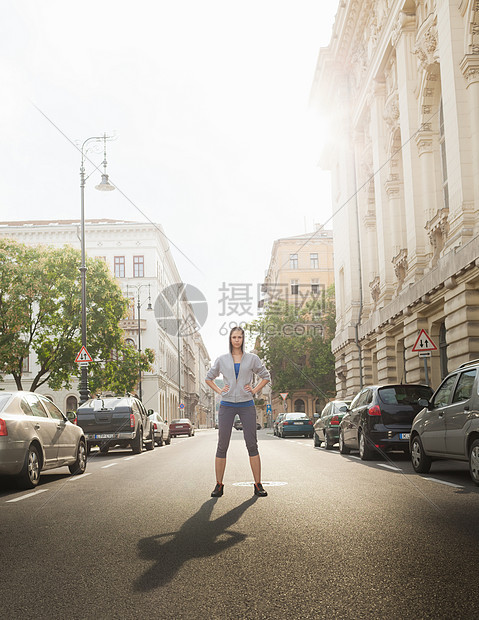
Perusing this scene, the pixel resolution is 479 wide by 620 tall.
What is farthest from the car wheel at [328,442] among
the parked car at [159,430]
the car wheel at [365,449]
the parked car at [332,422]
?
the parked car at [159,430]

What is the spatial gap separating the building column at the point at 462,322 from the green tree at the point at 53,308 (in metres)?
19.9

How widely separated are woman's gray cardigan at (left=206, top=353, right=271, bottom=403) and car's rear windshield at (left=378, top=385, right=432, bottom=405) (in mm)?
7143

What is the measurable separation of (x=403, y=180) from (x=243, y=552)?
27375 mm

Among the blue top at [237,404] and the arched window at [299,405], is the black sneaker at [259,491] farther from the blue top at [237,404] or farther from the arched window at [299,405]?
the arched window at [299,405]

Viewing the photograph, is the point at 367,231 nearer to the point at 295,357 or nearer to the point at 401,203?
the point at 401,203

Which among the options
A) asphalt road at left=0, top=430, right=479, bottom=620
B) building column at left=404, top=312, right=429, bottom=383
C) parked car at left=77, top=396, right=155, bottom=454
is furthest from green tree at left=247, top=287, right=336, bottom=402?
asphalt road at left=0, top=430, right=479, bottom=620

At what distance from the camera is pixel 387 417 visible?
590 inches

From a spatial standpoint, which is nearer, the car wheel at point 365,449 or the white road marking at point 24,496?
the white road marking at point 24,496

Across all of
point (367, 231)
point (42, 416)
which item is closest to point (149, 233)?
point (367, 231)

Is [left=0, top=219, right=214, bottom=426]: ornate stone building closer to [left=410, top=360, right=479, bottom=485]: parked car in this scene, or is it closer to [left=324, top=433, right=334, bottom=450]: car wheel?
[left=324, top=433, right=334, bottom=450]: car wheel

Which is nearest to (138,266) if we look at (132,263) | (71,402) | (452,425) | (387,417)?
(132,263)

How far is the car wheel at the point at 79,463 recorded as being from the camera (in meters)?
13.1

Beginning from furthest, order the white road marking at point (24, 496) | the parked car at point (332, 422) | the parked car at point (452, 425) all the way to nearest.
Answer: the parked car at point (332, 422)
the parked car at point (452, 425)
the white road marking at point (24, 496)

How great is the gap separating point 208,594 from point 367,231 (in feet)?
116
